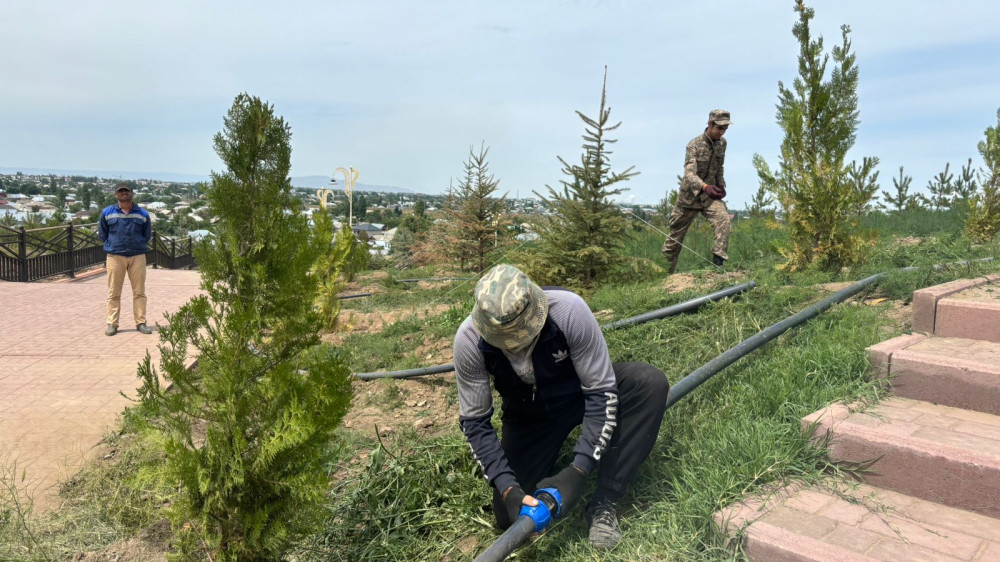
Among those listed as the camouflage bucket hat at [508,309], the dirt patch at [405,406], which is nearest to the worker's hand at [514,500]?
the camouflage bucket hat at [508,309]

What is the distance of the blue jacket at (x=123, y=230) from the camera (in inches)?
324

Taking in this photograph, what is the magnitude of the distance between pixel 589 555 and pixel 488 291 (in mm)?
1183

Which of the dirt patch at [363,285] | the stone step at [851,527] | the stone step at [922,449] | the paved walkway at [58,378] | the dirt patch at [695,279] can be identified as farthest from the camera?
the dirt patch at [363,285]

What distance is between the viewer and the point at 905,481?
2812 mm

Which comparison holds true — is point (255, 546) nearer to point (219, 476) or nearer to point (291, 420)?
point (219, 476)

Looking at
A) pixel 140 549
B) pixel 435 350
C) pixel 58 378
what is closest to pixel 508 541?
pixel 140 549

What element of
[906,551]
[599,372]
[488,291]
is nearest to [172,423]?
[488,291]

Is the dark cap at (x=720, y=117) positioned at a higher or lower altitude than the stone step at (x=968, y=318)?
higher

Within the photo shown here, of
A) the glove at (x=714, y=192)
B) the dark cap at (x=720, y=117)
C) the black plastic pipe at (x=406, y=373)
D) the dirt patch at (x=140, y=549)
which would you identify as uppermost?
the dark cap at (x=720, y=117)

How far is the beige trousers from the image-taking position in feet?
27.4

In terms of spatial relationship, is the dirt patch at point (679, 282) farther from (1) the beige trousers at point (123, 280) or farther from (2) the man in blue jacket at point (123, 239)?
(1) the beige trousers at point (123, 280)

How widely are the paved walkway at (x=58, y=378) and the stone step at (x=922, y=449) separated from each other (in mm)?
4458

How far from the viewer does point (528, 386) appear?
123 inches

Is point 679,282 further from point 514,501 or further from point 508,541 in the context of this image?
point 508,541
